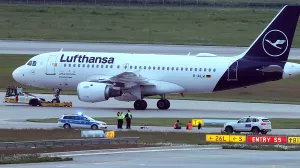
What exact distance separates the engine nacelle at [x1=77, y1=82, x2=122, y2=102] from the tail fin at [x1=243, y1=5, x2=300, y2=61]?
11012mm

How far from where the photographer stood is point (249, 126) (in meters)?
53.6

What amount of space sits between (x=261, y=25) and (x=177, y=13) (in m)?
16.8

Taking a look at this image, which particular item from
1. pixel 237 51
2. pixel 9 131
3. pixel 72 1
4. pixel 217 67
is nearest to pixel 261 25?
pixel 237 51

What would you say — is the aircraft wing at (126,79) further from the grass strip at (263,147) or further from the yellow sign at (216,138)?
the grass strip at (263,147)

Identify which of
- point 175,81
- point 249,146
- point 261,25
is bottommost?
point 249,146

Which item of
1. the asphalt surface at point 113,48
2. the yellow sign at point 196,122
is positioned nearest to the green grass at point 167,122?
the yellow sign at point 196,122

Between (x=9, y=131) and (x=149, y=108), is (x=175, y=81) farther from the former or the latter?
(x=9, y=131)

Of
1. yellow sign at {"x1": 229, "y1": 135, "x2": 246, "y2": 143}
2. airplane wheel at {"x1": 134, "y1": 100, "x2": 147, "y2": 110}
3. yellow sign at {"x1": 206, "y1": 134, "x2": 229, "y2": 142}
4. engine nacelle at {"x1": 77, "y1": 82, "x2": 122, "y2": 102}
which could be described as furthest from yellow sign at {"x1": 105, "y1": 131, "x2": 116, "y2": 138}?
airplane wheel at {"x1": 134, "y1": 100, "x2": 147, "y2": 110}

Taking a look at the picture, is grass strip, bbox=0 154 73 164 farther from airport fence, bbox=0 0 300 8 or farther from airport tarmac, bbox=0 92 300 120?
airport fence, bbox=0 0 300 8

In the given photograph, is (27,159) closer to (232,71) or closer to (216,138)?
(216,138)

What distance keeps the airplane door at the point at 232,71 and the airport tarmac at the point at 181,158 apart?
76.2ft

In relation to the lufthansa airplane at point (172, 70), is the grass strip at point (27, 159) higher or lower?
lower

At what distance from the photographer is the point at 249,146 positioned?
4500cm

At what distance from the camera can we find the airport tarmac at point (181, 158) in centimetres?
3675
